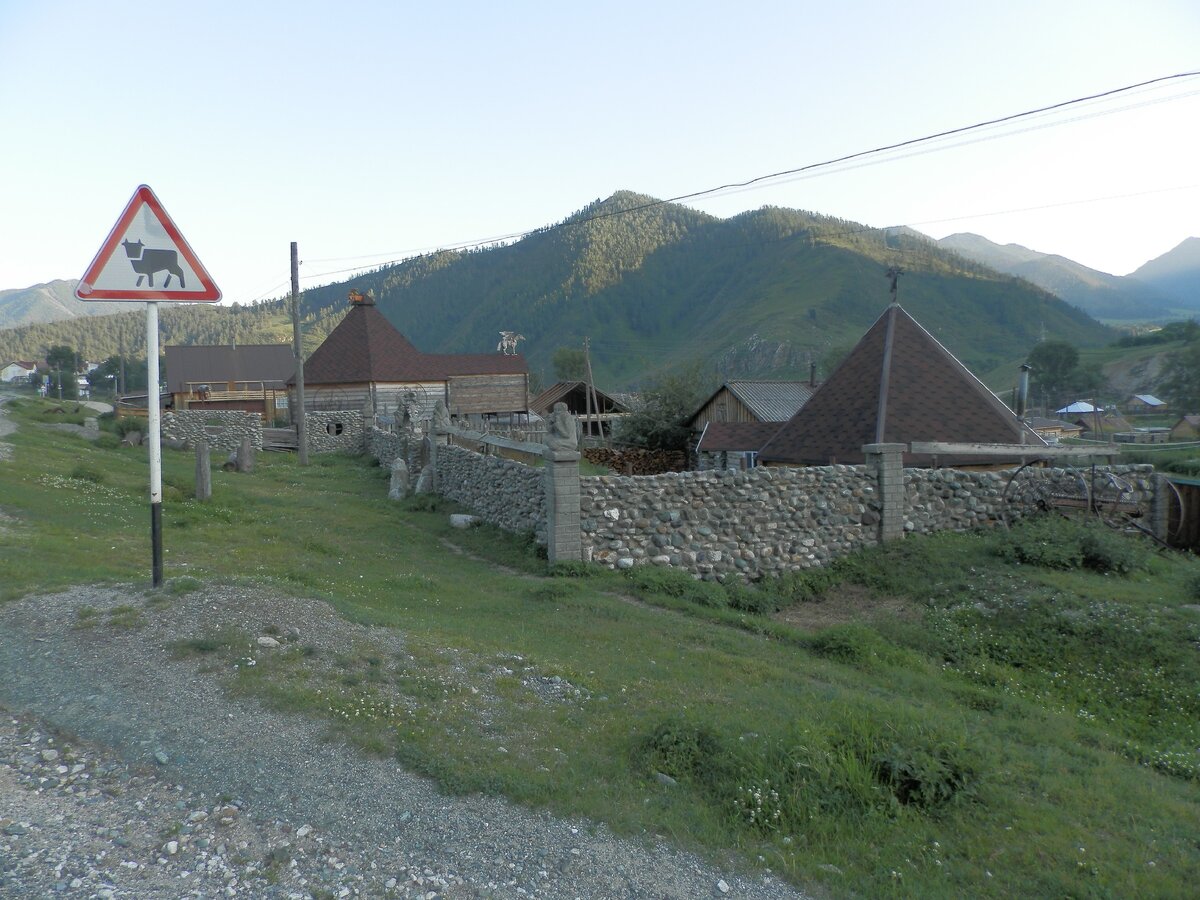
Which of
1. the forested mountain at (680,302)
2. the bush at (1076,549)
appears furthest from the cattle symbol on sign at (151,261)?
the forested mountain at (680,302)

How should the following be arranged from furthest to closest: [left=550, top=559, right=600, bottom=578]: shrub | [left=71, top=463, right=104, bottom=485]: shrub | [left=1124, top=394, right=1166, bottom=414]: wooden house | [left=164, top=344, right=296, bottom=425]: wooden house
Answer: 1. [left=1124, top=394, right=1166, bottom=414]: wooden house
2. [left=164, top=344, right=296, bottom=425]: wooden house
3. [left=71, top=463, right=104, bottom=485]: shrub
4. [left=550, top=559, right=600, bottom=578]: shrub

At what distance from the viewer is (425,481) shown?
66.6 ft

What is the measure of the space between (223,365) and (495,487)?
4740 cm

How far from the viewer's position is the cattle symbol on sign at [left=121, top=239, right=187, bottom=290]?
6.00 metres

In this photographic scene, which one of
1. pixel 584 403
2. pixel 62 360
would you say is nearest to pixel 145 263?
pixel 584 403

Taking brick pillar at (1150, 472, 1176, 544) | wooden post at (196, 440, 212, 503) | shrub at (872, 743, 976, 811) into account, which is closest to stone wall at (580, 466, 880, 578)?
brick pillar at (1150, 472, 1176, 544)

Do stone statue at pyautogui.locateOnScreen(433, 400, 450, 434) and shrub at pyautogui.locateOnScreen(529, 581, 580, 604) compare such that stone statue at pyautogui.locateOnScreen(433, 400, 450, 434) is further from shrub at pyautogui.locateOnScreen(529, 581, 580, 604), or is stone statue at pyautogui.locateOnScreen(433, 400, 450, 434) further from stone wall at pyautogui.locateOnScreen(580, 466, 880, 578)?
shrub at pyautogui.locateOnScreen(529, 581, 580, 604)

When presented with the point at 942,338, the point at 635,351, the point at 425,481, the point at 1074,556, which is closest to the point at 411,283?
the point at 635,351

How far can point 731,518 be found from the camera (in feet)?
40.4

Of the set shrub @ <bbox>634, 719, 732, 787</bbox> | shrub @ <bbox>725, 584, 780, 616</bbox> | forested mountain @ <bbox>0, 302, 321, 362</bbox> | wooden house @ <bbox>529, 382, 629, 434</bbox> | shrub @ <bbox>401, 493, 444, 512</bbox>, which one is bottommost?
shrub @ <bbox>725, 584, 780, 616</bbox>

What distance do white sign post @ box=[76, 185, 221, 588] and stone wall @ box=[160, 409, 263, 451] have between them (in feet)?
92.3

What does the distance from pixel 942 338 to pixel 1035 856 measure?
10272 centimetres

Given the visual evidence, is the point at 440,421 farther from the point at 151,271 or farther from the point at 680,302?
the point at 680,302

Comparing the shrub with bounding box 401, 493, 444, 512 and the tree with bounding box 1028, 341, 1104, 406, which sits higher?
the tree with bounding box 1028, 341, 1104, 406
